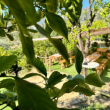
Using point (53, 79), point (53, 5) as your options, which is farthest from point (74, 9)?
point (53, 79)

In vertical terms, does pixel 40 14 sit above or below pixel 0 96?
above

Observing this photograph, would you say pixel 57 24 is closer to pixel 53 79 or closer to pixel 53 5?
pixel 53 5

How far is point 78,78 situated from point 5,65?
0.19m

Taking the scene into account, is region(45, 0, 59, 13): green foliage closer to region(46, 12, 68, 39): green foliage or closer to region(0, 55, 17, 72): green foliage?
region(46, 12, 68, 39): green foliage

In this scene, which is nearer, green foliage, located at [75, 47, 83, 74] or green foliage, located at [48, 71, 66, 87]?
green foliage, located at [75, 47, 83, 74]

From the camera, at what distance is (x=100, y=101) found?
9.91 ft

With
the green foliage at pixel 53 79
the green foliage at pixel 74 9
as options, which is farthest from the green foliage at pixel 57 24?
the green foliage at pixel 53 79

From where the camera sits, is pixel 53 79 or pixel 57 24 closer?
pixel 57 24

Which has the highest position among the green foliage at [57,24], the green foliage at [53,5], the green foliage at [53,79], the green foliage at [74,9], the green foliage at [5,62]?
the green foliage at [53,5]

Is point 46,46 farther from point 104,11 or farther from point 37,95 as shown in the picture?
point 37,95

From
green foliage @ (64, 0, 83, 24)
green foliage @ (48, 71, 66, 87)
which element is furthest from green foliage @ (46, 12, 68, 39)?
green foliage @ (48, 71, 66, 87)

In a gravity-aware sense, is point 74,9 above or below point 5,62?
above

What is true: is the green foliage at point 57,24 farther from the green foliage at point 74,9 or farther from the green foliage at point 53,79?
the green foliage at point 53,79

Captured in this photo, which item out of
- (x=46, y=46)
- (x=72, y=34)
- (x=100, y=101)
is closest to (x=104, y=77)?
(x=100, y=101)
